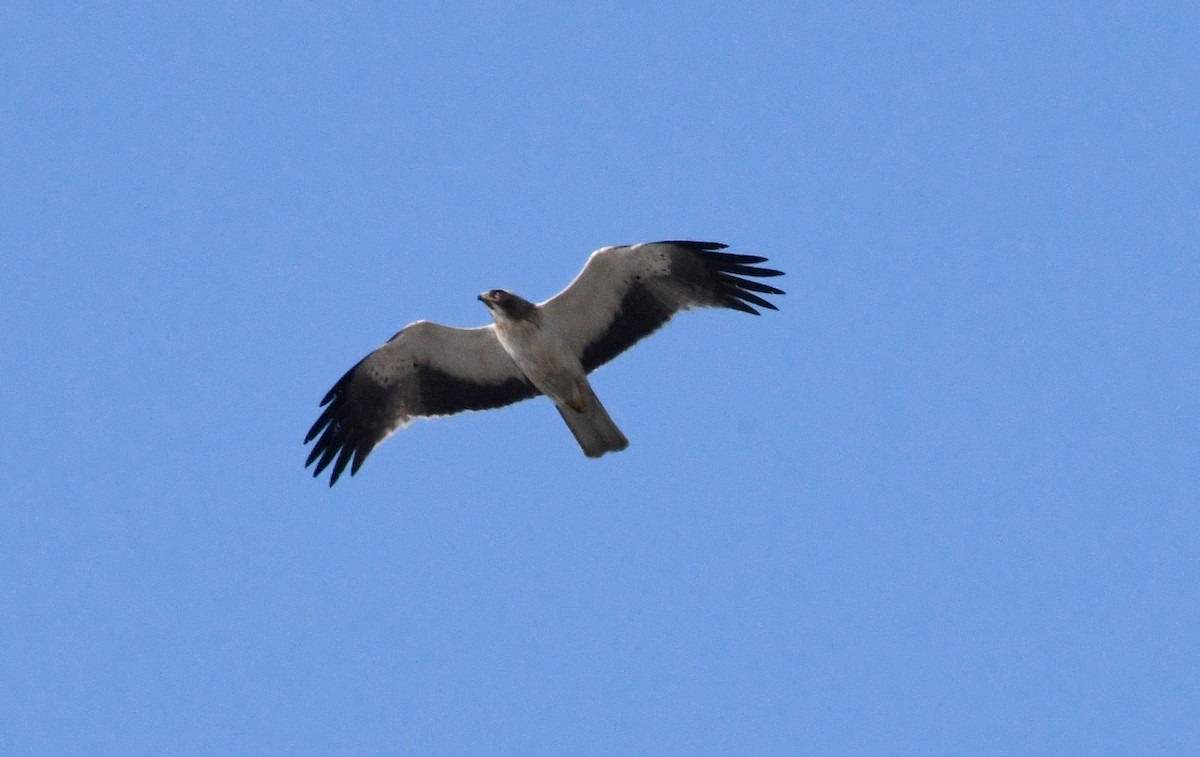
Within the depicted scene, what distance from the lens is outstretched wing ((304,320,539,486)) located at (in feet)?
55.4

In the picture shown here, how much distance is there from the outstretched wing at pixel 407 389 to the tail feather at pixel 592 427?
0.76m

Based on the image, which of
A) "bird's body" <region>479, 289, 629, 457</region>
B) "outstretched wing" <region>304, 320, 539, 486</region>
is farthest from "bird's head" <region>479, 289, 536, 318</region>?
"outstretched wing" <region>304, 320, 539, 486</region>

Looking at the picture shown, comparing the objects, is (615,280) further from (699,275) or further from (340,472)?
(340,472)

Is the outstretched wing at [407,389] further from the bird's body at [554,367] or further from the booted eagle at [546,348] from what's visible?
the bird's body at [554,367]

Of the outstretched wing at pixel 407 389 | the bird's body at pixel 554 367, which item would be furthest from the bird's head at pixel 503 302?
the outstretched wing at pixel 407 389

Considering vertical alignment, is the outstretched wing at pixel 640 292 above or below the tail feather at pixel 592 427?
above

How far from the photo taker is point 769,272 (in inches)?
639

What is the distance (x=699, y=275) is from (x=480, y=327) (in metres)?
2.19

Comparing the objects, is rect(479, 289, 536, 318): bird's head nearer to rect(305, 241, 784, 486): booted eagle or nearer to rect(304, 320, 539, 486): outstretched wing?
rect(305, 241, 784, 486): booted eagle

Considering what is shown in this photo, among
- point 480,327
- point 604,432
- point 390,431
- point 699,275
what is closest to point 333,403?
point 390,431

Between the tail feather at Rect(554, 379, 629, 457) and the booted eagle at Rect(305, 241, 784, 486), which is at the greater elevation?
the booted eagle at Rect(305, 241, 784, 486)

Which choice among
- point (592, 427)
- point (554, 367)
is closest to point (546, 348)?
point (554, 367)

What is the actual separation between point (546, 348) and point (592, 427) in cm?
89

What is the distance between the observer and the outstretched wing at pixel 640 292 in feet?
53.4
